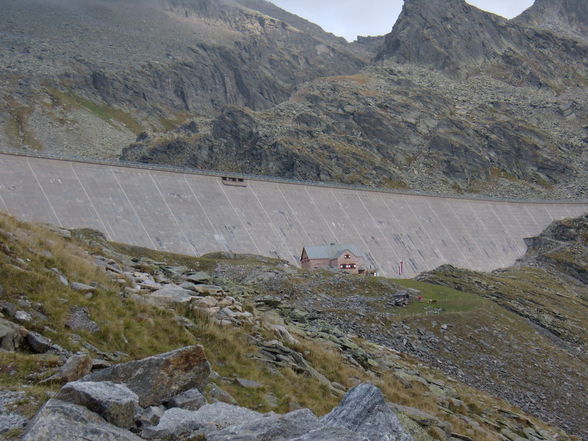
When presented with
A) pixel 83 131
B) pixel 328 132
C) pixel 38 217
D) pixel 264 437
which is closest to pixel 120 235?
pixel 38 217

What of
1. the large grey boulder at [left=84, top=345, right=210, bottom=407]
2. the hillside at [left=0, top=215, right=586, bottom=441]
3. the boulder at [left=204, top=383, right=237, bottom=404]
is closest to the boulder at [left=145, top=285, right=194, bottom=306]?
the hillside at [left=0, top=215, right=586, bottom=441]

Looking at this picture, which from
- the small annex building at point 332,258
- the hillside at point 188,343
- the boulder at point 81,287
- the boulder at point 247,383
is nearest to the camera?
the hillside at point 188,343

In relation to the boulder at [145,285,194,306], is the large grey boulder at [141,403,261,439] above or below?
above

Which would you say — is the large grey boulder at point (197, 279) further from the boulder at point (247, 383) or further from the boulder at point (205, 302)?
the boulder at point (247, 383)

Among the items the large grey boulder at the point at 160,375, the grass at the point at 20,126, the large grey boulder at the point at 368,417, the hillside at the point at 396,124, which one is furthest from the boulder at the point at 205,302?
the grass at the point at 20,126

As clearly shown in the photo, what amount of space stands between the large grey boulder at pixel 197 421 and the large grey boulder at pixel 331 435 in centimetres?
142

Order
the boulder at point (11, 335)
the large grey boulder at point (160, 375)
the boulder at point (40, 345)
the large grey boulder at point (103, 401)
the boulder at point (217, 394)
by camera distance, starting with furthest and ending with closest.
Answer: the boulder at point (217, 394) < the boulder at point (40, 345) < the boulder at point (11, 335) < the large grey boulder at point (160, 375) < the large grey boulder at point (103, 401)

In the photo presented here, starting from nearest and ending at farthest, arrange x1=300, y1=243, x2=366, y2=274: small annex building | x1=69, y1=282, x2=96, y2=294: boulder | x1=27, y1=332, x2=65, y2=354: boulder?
x1=27, y1=332, x2=65, y2=354: boulder → x1=69, y1=282, x2=96, y2=294: boulder → x1=300, y1=243, x2=366, y2=274: small annex building

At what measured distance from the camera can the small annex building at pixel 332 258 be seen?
64500mm

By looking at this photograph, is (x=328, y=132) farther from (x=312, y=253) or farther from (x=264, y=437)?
(x=264, y=437)

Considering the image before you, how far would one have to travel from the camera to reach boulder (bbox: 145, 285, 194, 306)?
51.3 ft

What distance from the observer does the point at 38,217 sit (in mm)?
52125

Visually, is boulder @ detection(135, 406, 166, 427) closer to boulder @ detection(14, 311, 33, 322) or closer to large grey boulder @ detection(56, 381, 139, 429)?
large grey boulder @ detection(56, 381, 139, 429)

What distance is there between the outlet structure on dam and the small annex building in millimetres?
2516
